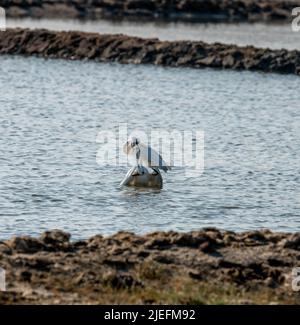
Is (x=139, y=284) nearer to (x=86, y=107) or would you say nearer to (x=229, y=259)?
(x=229, y=259)

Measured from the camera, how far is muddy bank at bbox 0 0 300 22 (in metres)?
72.7

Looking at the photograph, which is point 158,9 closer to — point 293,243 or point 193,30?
point 193,30

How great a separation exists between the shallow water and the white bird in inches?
1360

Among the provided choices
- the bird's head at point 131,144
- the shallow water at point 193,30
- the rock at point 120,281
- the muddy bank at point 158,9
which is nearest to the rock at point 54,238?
the rock at point 120,281

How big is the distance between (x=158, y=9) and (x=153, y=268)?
62.9 meters

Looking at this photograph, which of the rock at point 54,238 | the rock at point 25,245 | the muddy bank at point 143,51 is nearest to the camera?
the rock at point 25,245

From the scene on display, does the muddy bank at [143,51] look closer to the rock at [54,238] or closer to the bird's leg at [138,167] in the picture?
the bird's leg at [138,167]

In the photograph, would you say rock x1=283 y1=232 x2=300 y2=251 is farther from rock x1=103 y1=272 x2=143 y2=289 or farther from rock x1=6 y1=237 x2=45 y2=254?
rock x1=6 y1=237 x2=45 y2=254

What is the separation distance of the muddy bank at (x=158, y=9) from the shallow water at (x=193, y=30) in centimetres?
389

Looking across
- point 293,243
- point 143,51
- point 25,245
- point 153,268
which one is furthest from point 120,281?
point 143,51

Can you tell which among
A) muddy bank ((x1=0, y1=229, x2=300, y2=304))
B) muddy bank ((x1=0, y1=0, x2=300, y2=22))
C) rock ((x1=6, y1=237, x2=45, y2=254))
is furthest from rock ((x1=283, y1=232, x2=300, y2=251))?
muddy bank ((x1=0, y1=0, x2=300, y2=22))

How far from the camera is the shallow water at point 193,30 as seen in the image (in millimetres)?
61062

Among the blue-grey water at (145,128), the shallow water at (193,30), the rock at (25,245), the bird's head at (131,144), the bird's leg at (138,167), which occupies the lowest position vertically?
the blue-grey water at (145,128)
